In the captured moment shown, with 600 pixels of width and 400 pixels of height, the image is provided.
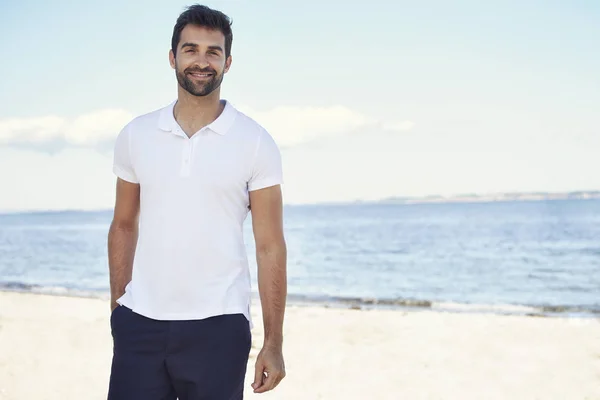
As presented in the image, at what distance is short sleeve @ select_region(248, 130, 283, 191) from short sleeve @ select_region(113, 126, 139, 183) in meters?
0.46

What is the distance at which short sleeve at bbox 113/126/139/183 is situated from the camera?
8.66 feet

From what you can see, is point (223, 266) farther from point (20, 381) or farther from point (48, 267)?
point (48, 267)

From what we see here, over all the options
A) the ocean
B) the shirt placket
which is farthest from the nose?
the ocean

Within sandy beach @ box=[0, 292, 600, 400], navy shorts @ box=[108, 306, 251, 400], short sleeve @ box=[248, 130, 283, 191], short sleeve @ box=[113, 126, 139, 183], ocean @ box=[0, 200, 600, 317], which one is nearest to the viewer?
navy shorts @ box=[108, 306, 251, 400]

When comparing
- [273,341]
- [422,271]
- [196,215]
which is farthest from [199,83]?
[422,271]

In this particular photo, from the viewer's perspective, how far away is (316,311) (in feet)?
→ 36.0

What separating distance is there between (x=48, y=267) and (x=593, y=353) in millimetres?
27819

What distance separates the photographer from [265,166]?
8.36ft

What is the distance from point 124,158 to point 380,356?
542 centimetres

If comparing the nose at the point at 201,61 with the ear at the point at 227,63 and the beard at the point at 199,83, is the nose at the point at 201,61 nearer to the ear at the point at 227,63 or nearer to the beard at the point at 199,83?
the beard at the point at 199,83

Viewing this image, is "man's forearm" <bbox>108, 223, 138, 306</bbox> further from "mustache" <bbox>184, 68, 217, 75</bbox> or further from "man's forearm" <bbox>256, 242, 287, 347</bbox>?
"mustache" <bbox>184, 68, 217, 75</bbox>

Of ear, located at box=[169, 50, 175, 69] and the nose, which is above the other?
ear, located at box=[169, 50, 175, 69]

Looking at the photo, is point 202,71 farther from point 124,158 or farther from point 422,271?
point 422,271

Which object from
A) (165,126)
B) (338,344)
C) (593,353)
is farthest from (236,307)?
(593,353)
